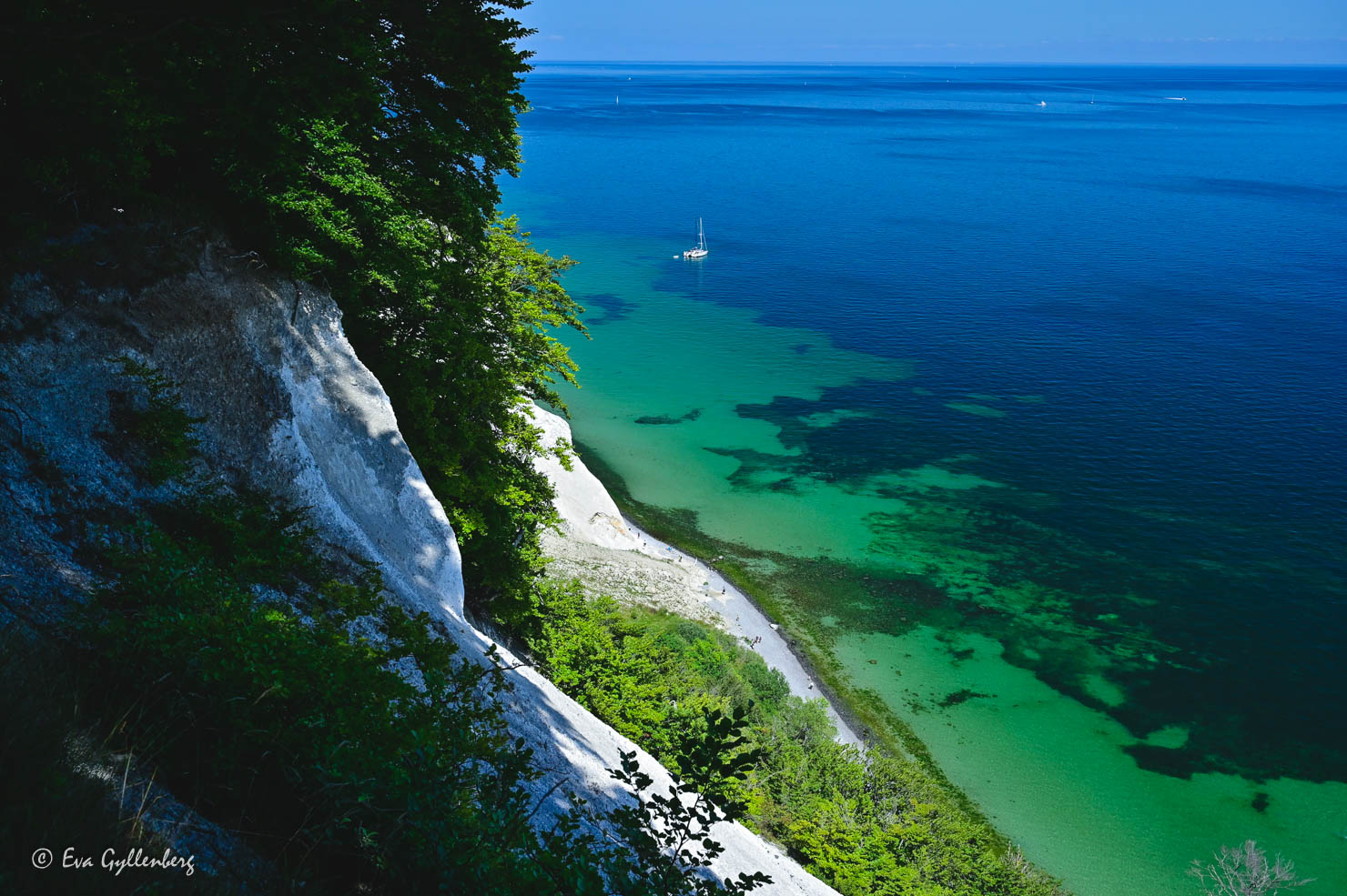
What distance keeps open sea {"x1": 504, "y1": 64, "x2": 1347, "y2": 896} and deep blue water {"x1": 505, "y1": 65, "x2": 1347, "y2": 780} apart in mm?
254

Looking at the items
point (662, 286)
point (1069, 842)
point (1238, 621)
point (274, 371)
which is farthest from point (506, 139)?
point (662, 286)

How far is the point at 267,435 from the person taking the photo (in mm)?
13578

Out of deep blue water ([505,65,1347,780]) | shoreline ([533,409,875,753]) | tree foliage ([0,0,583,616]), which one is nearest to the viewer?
tree foliage ([0,0,583,616])

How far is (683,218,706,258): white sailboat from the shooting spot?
323ft

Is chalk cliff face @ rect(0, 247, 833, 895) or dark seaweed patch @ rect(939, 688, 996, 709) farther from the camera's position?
dark seaweed patch @ rect(939, 688, 996, 709)

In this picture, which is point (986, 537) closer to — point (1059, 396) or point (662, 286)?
point (1059, 396)

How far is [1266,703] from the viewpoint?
34156 millimetres

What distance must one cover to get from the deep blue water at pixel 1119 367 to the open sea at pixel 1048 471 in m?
0.25

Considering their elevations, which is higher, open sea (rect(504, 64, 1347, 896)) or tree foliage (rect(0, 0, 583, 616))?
tree foliage (rect(0, 0, 583, 616))

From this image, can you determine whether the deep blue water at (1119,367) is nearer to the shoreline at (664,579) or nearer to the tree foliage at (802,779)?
the shoreline at (664,579)

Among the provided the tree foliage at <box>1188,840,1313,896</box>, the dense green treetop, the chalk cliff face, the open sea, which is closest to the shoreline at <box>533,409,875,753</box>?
the open sea

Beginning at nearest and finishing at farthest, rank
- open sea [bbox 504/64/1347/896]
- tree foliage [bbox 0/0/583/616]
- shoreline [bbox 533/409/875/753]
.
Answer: tree foliage [bbox 0/0/583/616], open sea [bbox 504/64/1347/896], shoreline [bbox 533/409/875/753]

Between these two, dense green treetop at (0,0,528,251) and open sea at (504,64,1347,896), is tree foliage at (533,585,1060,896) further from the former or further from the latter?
dense green treetop at (0,0,528,251)

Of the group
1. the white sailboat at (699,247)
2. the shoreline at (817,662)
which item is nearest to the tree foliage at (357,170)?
the shoreline at (817,662)
